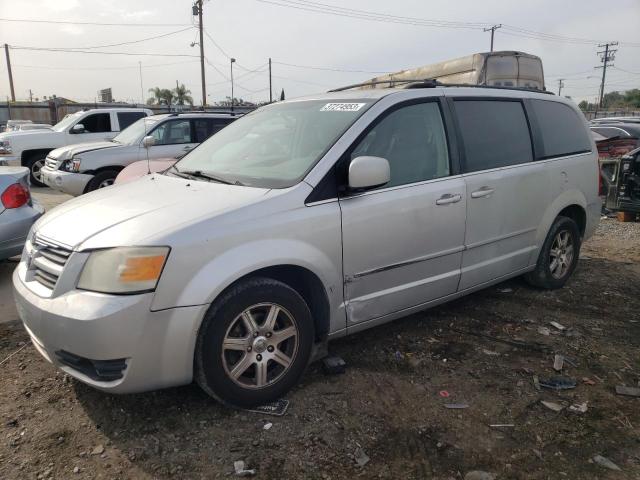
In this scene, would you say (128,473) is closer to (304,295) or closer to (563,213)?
(304,295)

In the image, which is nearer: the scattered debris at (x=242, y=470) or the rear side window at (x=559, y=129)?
the scattered debris at (x=242, y=470)

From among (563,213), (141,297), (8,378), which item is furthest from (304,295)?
Result: (563,213)

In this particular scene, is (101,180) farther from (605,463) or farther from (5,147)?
(605,463)

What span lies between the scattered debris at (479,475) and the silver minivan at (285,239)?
1.08 m

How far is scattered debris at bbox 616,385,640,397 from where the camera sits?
310 cm

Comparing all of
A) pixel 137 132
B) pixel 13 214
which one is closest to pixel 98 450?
pixel 13 214

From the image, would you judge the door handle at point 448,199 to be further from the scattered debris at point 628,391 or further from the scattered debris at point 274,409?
the scattered debris at point 274,409

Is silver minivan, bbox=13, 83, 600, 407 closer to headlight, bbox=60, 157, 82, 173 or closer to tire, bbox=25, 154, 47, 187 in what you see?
headlight, bbox=60, 157, 82, 173

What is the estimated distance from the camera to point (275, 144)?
355 centimetres

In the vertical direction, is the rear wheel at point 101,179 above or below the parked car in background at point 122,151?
below

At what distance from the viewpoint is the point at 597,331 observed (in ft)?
13.2

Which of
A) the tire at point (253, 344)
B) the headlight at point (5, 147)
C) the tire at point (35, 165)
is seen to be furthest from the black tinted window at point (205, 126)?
the tire at point (253, 344)

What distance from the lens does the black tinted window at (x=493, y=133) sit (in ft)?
12.5

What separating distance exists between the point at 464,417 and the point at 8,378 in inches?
111
